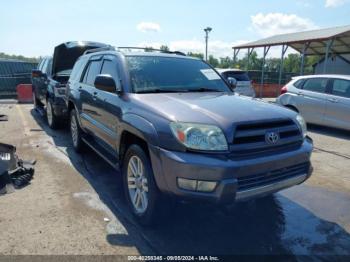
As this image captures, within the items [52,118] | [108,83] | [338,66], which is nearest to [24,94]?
[52,118]

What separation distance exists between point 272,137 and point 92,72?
3403 millimetres

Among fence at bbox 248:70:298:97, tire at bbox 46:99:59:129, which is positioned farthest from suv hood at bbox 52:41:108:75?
fence at bbox 248:70:298:97

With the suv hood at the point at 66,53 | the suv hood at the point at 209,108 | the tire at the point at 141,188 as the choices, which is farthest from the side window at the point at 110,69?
the suv hood at the point at 66,53

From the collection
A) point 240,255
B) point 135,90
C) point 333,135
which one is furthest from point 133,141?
point 333,135

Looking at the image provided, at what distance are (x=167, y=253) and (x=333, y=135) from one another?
717cm

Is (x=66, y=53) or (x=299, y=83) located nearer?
(x=66, y=53)

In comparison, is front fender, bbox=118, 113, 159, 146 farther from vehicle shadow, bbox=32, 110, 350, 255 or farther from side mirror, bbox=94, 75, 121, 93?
vehicle shadow, bbox=32, 110, 350, 255

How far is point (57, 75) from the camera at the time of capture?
9.27 metres

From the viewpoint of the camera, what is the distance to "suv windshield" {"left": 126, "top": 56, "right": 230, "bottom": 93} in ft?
13.9

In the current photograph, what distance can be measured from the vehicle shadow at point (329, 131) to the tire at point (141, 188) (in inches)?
263

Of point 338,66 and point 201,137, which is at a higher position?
point 201,137

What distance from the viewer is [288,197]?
4.56 m

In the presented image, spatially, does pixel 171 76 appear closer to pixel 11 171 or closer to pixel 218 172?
pixel 218 172

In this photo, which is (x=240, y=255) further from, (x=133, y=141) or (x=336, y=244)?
(x=133, y=141)
